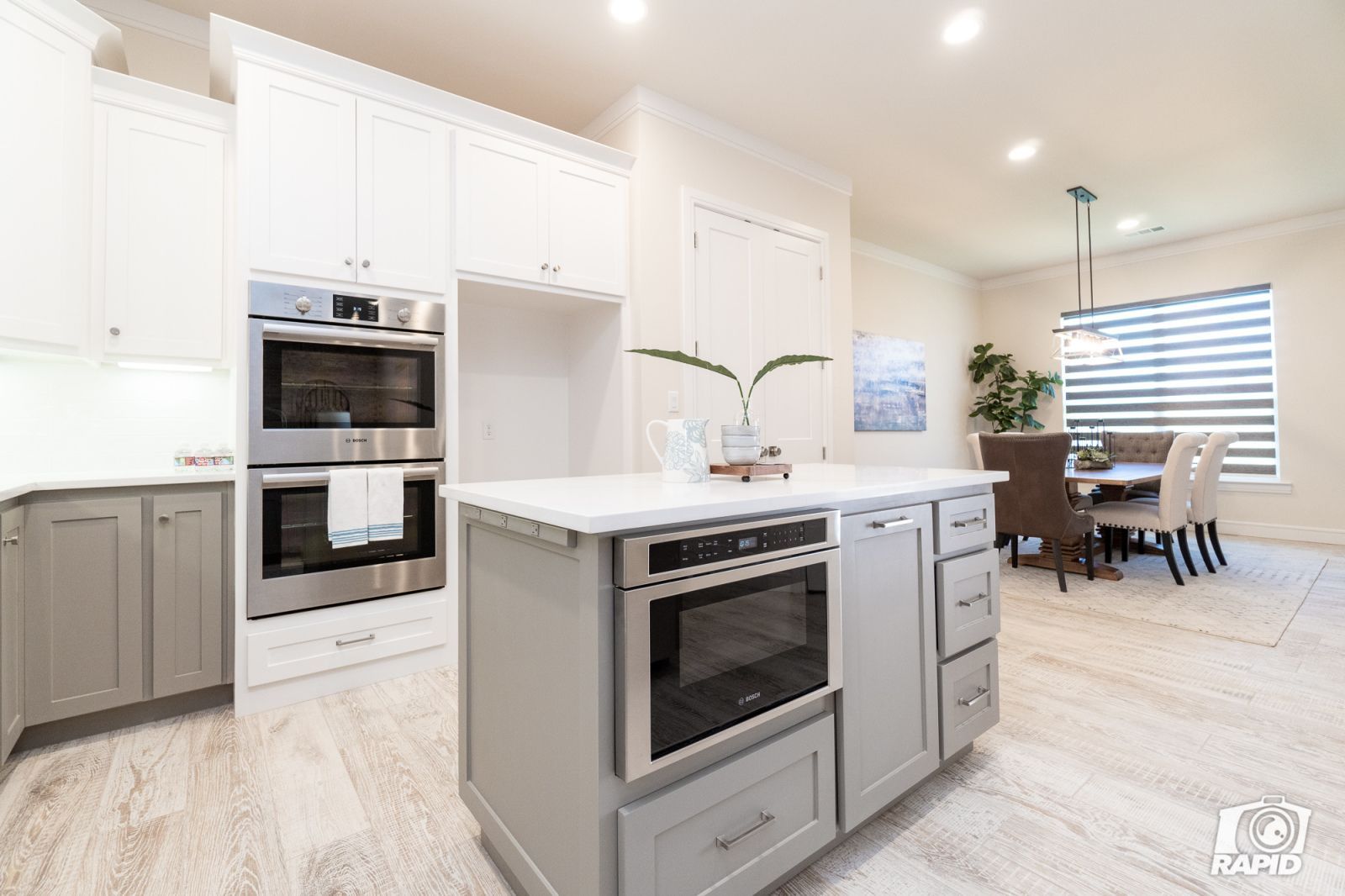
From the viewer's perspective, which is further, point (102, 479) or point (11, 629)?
point (102, 479)

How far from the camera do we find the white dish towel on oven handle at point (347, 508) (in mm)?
2414

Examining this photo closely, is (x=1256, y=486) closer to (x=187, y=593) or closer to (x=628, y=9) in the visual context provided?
(x=628, y=9)

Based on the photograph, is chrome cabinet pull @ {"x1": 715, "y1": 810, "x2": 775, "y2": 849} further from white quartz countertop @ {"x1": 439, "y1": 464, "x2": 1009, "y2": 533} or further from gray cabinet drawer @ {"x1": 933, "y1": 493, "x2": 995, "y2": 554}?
gray cabinet drawer @ {"x1": 933, "y1": 493, "x2": 995, "y2": 554}

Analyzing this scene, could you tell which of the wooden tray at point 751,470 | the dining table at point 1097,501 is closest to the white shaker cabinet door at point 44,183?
the wooden tray at point 751,470

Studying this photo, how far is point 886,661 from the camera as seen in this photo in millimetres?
1553

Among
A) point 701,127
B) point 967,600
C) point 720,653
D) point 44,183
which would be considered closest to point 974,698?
point 967,600

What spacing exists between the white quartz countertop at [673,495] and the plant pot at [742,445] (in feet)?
0.23

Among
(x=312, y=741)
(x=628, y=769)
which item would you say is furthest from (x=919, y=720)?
(x=312, y=741)

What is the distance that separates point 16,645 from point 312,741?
0.94 meters

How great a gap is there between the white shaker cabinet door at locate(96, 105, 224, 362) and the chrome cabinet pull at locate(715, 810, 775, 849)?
8.68 ft

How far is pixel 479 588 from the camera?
1475 millimetres

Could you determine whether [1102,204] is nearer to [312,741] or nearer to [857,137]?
[857,137]

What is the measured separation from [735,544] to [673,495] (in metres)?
0.20

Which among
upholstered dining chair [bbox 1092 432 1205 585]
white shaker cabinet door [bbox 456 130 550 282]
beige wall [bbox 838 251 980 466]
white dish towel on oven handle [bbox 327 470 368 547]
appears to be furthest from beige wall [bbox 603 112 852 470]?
upholstered dining chair [bbox 1092 432 1205 585]
